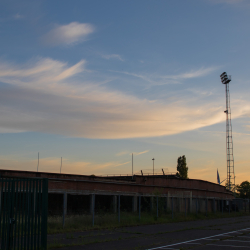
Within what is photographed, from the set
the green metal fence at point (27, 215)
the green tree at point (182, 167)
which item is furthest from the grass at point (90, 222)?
the green tree at point (182, 167)

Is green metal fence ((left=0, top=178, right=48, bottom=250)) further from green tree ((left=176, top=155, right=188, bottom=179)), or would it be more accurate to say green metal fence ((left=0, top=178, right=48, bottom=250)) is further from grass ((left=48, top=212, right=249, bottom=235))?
green tree ((left=176, top=155, right=188, bottom=179))

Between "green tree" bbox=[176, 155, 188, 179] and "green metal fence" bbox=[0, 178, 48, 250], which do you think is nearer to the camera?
"green metal fence" bbox=[0, 178, 48, 250]

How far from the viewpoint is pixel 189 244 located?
47.3 feet

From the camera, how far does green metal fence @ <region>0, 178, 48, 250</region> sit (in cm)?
1110

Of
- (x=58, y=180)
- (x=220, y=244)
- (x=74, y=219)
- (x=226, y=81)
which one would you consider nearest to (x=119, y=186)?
(x=58, y=180)

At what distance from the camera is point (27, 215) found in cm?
1121

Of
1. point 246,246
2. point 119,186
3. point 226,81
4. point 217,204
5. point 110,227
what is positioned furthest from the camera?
point 226,81

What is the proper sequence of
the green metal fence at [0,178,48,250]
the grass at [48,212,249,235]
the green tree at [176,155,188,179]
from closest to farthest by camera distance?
the green metal fence at [0,178,48,250]
the grass at [48,212,249,235]
the green tree at [176,155,188,179]

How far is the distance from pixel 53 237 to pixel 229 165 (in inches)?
2083

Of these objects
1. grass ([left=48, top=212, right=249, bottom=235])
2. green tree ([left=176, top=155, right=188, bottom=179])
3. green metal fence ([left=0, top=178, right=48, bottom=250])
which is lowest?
grass ([left=48, top=212, right=249, bottom=235])

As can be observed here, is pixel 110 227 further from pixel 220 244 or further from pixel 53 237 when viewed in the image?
pixel 220 244

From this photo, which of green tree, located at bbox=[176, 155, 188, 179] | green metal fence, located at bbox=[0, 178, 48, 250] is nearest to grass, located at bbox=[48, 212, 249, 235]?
green metal fence, located at bbox=[0, 178, 48, 250]

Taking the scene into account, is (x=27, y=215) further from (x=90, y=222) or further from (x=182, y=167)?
(x=182, y=167)

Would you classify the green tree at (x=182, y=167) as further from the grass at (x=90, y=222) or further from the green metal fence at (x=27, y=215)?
the green metal fence at (x=27, y=215)
